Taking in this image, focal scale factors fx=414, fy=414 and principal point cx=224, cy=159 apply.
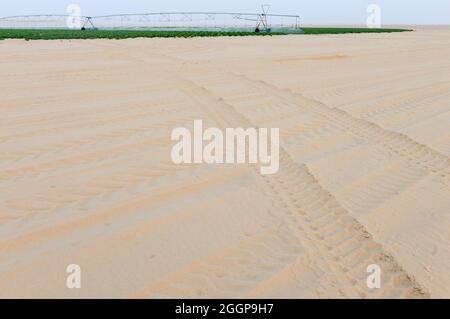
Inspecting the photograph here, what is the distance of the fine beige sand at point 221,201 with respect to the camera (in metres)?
2.72

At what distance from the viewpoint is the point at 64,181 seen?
13.2 ft

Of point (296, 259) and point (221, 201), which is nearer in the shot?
point (296, 259)

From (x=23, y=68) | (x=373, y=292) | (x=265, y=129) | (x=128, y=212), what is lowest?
(x=373, y=292)

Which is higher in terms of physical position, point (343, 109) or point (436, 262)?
point (343, 109)

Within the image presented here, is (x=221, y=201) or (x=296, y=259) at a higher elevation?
(x=221, y=201)

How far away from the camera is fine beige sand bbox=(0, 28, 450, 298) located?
272 cm

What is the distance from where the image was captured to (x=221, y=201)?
12.4 feet

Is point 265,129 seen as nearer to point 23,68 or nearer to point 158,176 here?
point 158,176

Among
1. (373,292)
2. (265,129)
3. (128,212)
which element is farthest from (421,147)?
(128,212)

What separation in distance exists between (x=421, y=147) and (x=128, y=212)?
3.80 m
